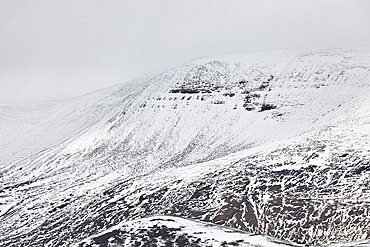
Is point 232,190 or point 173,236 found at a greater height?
point 173,236

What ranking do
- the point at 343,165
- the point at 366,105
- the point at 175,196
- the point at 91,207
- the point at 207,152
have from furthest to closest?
the point at 207,152, the point at 366,105, the point at 91,207, the point at 175,196, the point at 343,165

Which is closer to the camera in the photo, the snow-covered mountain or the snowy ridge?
the snowy ridge

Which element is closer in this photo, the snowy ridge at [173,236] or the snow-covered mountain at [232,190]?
the snowy ridge at [173,236]

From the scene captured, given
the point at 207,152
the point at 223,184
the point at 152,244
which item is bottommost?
the point at 207,152

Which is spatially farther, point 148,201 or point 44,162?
Answer: point 44,162

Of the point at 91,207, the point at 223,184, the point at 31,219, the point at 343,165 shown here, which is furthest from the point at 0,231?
the point at 343,165

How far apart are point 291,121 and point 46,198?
80622 mm

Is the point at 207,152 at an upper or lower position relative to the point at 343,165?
lower

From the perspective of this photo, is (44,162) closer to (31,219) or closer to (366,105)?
(31,219)

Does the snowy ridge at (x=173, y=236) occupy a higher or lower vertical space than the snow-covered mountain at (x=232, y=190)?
higher

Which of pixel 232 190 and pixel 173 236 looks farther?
pixel 232 190

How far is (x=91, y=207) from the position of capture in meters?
108

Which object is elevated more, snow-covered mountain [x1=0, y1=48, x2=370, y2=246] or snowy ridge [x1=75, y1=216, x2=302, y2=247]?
snowy ridge [x1=75, y1=216, x2=302, y2=247]

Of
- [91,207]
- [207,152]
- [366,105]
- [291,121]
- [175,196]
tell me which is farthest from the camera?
[291,121]
